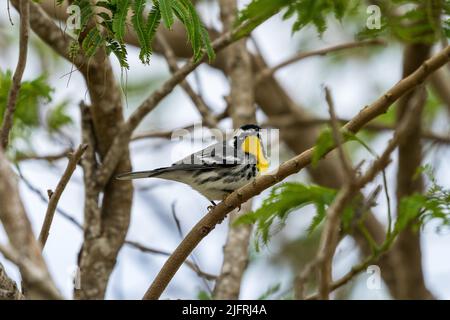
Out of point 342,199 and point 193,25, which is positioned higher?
point 193,25

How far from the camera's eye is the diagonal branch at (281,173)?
350 centimetres

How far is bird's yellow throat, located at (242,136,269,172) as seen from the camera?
559 cm

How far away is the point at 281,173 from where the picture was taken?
3.53 meters

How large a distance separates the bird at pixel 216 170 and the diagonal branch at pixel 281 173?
1.08 m

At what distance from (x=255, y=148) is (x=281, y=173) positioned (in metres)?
2.19

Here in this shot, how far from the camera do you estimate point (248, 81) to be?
6.52 m

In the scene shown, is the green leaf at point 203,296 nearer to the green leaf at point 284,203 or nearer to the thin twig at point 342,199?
the green leaf at point 284,203

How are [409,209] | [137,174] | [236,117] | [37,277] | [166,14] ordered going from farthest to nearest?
[236,117] → [137,174] → [409,209] → [166,14] → [37,277]

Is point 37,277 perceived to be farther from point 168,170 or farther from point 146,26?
point 168,170

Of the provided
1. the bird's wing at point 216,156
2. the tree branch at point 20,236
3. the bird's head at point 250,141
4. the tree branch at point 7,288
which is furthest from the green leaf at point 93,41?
the bird's head at point 250,141

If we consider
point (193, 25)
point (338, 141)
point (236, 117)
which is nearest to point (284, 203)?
point (193, 25)

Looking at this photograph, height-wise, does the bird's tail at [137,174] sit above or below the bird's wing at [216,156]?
below

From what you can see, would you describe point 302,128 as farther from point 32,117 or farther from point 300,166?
point 300,166
